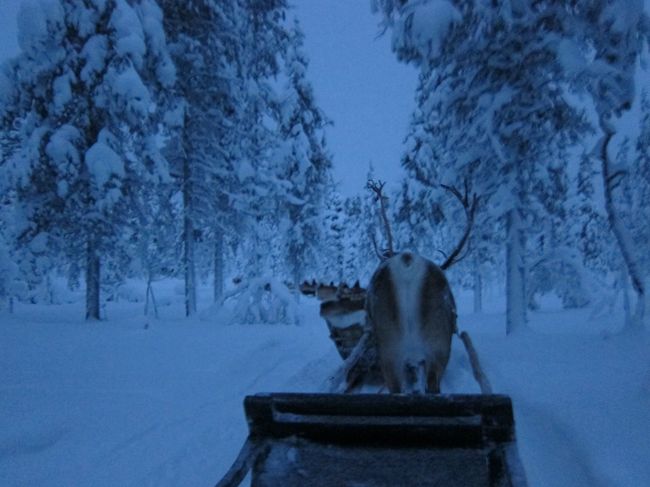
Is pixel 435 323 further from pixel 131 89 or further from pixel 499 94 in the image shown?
pixel 131 89

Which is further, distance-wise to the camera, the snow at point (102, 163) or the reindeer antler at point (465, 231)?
the snow at point (102, 163)

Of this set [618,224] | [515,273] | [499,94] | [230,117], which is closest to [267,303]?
[230,117]

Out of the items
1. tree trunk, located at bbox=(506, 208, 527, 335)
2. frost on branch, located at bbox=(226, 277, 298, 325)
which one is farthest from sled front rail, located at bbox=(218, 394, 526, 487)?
frost on branch, located at bbox=(226, 277, 298, 325)

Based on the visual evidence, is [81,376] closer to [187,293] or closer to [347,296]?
[347,296]

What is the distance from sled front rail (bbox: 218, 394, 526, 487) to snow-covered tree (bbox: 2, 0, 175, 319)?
800 cm

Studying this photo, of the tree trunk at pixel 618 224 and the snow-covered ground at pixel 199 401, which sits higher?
the tree trunk at pixel 618 224

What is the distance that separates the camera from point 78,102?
9133 millimetres

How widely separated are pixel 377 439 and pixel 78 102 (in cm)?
971

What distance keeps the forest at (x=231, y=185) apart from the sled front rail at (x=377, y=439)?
1.27 meters

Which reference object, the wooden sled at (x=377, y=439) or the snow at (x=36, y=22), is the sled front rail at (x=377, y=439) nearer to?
the wooden sled at (x=377, y=439)

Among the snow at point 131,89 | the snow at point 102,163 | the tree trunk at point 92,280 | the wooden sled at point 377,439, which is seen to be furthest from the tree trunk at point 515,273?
the tree trunk at point 92,280

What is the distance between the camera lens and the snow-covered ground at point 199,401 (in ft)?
11.3

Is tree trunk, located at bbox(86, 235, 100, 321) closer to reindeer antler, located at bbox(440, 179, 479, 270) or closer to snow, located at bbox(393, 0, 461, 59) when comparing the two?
snow, located at bbox(393, 0, 461, 59)

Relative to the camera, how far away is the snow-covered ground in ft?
11.3
